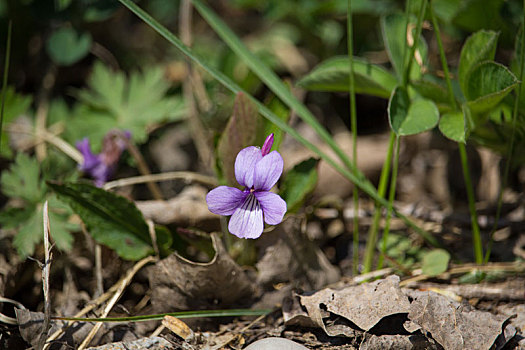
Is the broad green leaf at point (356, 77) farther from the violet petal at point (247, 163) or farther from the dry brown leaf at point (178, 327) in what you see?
the dry brown leaf at point (178, 327)

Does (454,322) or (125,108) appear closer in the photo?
(454,322)

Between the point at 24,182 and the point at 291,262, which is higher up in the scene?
the point at 24,182

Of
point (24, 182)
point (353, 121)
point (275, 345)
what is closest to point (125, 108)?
point (24, 182)

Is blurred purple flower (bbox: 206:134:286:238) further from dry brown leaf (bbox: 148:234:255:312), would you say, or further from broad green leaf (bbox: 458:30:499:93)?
broad green leaf (bbox: 458:30:499:93)

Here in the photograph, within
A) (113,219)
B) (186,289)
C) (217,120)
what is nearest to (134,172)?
(217,120)

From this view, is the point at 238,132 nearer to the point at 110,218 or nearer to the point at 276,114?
the point at 276,114
